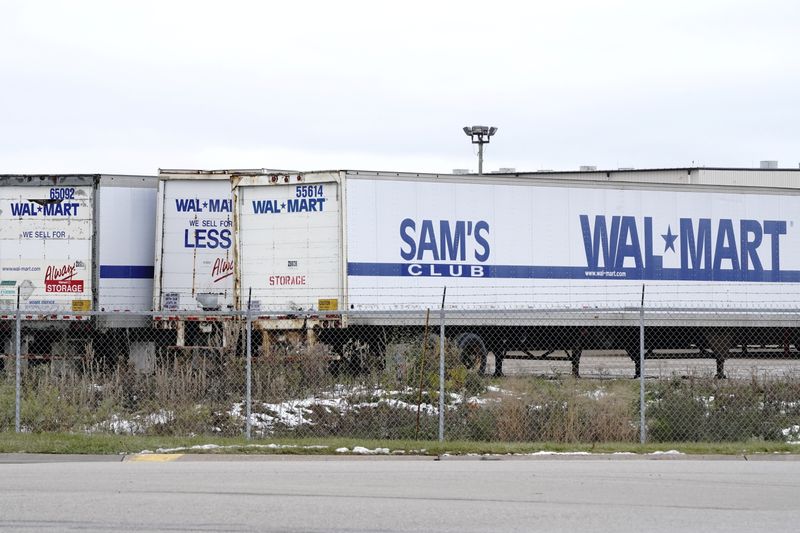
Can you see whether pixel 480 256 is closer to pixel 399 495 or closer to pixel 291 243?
pixel 291 243

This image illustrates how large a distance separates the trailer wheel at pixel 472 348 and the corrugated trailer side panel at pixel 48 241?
7440 millimetres

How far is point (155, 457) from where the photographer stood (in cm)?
1288

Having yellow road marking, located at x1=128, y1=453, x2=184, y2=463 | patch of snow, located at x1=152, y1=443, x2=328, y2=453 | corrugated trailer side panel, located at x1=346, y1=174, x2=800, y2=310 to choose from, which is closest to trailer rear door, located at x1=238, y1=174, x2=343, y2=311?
corrugated trailer side panel, located at x1=346, y1=174, x2=800, y2=310

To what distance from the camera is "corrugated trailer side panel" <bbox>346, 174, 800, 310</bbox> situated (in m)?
21.6

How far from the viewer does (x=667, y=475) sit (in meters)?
11.4

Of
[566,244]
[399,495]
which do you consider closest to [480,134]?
[566,244]

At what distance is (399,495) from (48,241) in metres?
14.3

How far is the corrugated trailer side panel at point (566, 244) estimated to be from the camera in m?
21.6

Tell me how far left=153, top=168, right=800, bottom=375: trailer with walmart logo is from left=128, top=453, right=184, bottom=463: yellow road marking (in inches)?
258

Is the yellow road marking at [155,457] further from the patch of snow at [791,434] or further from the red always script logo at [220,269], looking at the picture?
the red always script logo at [220,269]

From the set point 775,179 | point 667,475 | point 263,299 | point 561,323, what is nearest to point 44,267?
point 263,299

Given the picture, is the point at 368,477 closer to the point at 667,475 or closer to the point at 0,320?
the point at 667,475

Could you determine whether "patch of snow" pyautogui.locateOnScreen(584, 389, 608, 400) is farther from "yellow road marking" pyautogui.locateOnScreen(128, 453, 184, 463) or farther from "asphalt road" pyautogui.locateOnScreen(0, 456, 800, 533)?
"yellow road marking" pyautogui.locateOnScreen(128, 453, 184, 463)

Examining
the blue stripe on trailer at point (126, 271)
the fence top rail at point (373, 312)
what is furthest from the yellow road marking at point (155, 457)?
the blue stripe on trailer at point (126, 271)
